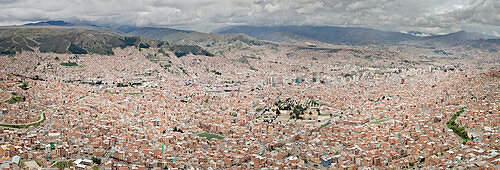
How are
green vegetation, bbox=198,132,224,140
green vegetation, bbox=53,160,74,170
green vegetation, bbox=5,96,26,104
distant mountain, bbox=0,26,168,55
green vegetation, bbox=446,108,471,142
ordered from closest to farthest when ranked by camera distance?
green vegetation, bbox=53,160,74,170
green vegetation, bbox=446,108,471,142
green vegetation, bbox=198,132,224,140
green vegetation, bbox=5,96,26,104
distant mountain, bbox=0,26,168,55

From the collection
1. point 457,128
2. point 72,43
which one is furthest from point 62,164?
point 72,43

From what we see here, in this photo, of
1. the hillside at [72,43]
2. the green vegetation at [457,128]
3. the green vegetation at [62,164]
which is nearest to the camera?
the green vegetation at [62,164]

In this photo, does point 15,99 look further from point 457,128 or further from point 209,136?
point 457,128

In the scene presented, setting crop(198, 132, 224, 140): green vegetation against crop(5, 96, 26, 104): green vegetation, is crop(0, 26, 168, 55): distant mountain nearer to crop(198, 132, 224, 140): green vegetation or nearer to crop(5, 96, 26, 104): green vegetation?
crop(5, 96, 26, 104): green vegetation

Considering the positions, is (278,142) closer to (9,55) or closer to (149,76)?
(149,76)

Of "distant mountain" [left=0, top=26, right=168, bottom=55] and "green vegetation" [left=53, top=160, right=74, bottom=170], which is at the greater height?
"distant mountain" [left=0, top=26, right=168, bottom=55]

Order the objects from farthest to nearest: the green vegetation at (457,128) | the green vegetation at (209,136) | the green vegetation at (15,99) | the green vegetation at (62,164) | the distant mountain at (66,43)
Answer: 1. the distant mountain at (66,43)
2. the green vegetation at (15,99)
3. the green vegetation at (209,136)
4. the green vegetation at (457,128)
5. the green vegetation at (62,164)

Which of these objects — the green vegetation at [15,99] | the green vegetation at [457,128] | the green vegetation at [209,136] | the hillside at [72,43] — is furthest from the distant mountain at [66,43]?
the green vegetation at [457,128]

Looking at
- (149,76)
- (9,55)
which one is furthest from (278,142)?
(9,55)

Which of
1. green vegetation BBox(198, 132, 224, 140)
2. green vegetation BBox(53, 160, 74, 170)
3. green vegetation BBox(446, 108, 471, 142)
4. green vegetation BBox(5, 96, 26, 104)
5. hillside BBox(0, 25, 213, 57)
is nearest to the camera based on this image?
green vegetation BBox(53, 160, 74, 170)

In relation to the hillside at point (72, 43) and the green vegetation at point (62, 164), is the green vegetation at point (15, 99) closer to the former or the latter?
the green vegetation at point (62, 164)

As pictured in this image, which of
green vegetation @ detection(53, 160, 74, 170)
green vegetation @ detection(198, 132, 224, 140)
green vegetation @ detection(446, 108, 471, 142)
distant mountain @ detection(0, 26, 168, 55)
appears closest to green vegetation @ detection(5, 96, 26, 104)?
green vegetation @ detection(53, 160, 74, 170)

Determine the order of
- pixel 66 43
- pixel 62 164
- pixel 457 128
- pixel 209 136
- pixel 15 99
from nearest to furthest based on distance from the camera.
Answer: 1. pixel 62 164
2. pixel 457 128
3. pixel 209 136
4. pixel 15 99
5. pixel 66 43
